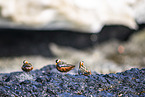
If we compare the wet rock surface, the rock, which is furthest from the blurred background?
the wet rock surface

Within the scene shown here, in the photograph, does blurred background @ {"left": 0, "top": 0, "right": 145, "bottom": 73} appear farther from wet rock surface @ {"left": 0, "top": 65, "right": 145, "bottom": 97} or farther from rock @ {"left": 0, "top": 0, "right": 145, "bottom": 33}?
wet rock surface @ {"left": 0, "top": 65, "right": 145, "bottom": 97}

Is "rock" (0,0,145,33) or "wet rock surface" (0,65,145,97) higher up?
"rock" (0,0,145,33)

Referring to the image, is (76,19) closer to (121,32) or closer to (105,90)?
(121,32)

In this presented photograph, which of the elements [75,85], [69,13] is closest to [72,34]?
[69,13]

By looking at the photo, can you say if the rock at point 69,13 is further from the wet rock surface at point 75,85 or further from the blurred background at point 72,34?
the wet rock surface at point 75,85

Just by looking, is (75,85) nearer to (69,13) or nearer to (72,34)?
(69,13)

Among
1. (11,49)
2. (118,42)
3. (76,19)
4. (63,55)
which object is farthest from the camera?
(118,42)

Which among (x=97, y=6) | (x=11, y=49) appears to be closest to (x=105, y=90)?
(x=97, y=6)
